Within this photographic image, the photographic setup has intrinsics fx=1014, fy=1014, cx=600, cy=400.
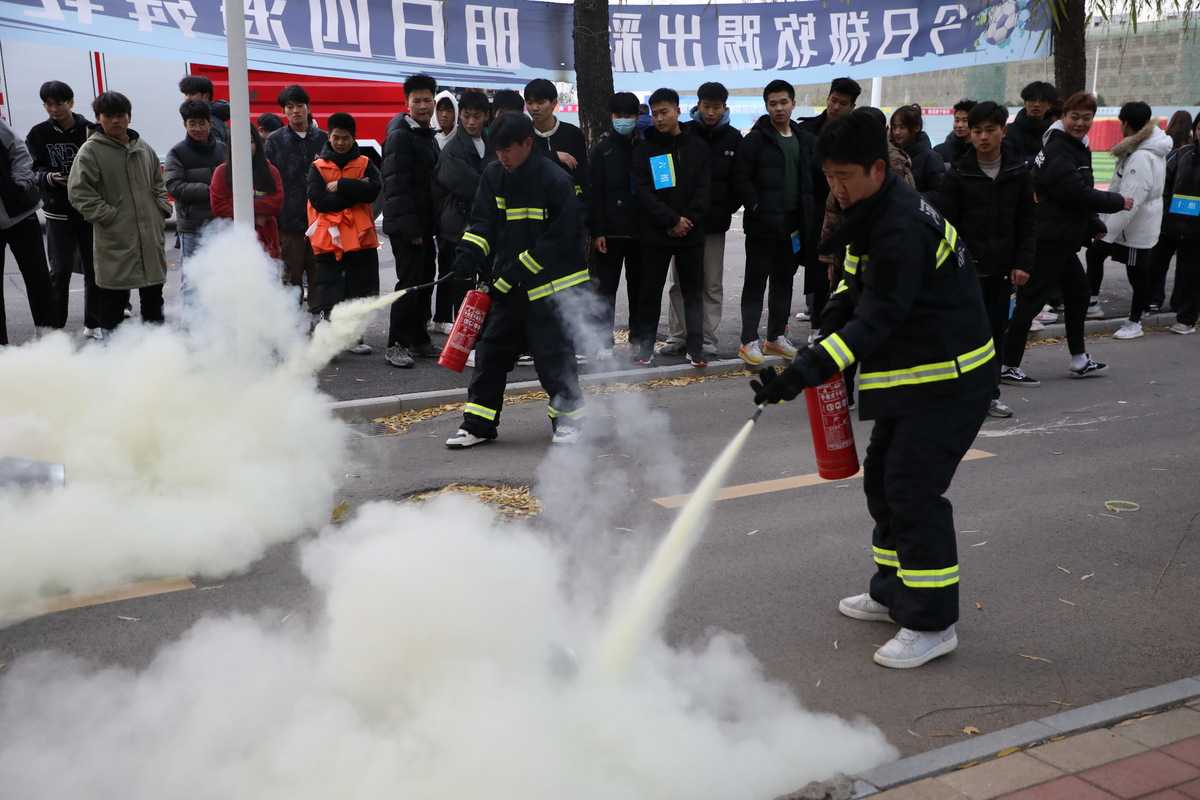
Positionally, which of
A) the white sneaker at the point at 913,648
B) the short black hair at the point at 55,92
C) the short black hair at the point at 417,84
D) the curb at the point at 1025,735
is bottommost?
the curb at the point at 1025,735

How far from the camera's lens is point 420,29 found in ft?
31.7

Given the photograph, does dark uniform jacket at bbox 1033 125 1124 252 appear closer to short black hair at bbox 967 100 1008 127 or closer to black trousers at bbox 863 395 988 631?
short black hair at bbox 967 100 1008 127

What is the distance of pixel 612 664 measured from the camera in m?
3.27

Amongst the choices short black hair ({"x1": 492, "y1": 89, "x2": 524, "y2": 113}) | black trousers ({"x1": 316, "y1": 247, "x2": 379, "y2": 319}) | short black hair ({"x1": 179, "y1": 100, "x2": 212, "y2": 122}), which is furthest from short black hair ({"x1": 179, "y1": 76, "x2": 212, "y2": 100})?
short black hair ({"x1": 492, "y1": 89, "x2": 524, "y2": 113})

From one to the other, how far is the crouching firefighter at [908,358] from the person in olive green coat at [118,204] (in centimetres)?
589

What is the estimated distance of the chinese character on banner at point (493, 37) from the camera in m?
9.89

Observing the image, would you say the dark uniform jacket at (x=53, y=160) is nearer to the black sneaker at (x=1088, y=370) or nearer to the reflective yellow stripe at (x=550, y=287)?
the reflective yellow stripe at (x=550, y=287)

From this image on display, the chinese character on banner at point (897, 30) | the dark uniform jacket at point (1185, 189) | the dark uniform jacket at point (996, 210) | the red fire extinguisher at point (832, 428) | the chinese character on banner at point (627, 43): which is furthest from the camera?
the chinese character on banner at point (897, 30)

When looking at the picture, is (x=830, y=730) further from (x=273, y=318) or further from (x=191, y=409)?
(x=273, y=318)

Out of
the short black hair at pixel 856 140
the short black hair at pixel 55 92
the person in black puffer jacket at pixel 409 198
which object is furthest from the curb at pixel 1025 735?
the short black hair at pixel 55 92

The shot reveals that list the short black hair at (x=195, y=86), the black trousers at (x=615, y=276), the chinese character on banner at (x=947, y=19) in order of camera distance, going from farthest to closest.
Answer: the chinese character on banner at (x=947, y=19)
the short black hair at (x=195, y=86)
the black trousers at (x=615, y=276)

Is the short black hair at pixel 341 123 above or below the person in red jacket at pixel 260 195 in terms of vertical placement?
above

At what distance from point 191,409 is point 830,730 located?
365cm

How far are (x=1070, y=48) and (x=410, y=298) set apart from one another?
8.69 m
